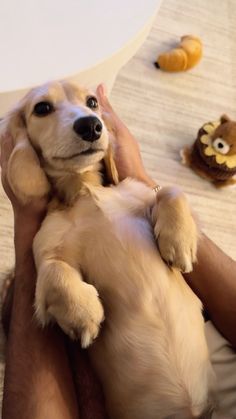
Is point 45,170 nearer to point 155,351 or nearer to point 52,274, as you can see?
point 52,274

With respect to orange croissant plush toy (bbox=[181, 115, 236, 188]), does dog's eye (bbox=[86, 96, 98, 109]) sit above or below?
above

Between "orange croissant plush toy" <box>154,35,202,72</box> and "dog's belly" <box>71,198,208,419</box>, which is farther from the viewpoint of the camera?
"orange croissant plush toy" <box>154,35,202,72</box>

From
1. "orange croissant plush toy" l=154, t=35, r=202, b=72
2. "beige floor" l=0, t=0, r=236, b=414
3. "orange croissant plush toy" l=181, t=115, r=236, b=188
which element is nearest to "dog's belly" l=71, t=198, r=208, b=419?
"beige floor" l=0, t=0, r=236, b=414

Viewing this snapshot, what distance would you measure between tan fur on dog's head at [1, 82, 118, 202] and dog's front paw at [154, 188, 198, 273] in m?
0.18

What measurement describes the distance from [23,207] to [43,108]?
223 millimetres

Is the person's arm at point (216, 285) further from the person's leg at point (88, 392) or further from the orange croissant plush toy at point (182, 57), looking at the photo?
the orange croissant plush toy at point (182, 57)

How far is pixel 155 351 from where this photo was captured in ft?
3.22

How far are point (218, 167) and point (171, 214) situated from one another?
992mm

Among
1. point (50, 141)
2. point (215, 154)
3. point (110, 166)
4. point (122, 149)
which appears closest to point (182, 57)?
point (215, 154)

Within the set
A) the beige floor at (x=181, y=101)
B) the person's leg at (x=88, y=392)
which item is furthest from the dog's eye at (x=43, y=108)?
the beige floor at (x=181, y=101)

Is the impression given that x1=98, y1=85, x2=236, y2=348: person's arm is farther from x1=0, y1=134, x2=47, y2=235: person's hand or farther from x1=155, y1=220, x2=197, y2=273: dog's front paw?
x1=0, y1=134, x2=47, y2=235: person's hand

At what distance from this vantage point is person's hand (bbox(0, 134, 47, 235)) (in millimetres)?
1114

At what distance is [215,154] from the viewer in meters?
1.93

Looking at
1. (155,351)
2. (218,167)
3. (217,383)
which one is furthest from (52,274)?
(218,167)
